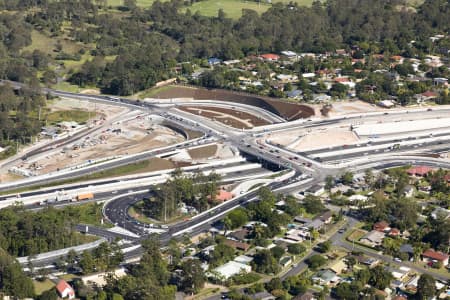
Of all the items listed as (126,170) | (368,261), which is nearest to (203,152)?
(126,170)

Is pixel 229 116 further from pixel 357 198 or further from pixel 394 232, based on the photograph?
pixel 394 232

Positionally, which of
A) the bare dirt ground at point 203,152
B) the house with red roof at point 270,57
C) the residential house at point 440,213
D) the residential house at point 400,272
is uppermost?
the house with red roof at point 270,57

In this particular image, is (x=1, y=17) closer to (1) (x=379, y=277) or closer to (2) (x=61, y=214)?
(2) (x=61, y=214)

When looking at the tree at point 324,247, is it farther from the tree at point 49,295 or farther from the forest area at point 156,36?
the forest area at point 156,36

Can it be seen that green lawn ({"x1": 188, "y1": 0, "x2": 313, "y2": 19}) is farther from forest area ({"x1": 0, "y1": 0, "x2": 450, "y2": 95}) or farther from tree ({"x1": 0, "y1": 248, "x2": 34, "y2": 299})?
tree ({"x1": 0, "y1": 248, "x2": 34, "y2": 299})

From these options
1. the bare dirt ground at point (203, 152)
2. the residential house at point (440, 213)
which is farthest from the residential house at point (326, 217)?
the bare dirt ground at point (203, 152)

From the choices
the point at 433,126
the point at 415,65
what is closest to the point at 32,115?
the point at 433,126
